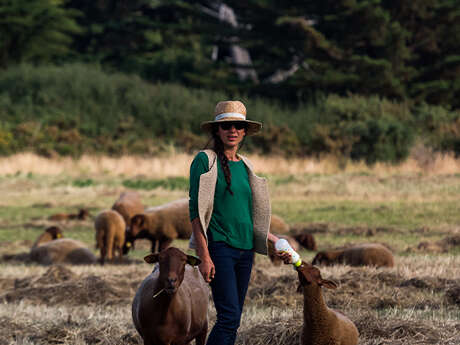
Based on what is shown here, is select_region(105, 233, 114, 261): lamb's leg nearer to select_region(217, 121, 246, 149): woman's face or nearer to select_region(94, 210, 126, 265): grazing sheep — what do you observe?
select_region(94, 210, 126, 265): grazing sheep

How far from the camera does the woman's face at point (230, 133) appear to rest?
237 inches

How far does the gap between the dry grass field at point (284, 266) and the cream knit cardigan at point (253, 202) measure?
54.4 inches

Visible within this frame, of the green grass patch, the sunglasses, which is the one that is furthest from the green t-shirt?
the green grass patch

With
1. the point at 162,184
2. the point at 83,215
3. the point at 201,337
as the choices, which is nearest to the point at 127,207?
the point at 83,215

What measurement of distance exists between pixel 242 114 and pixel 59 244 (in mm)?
9068

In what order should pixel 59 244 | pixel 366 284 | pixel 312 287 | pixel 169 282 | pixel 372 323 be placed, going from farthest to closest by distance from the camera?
1. pixel 59 244
2. pixel 366 284
3. pixel 372 323
4. pixel 312 287
5. pixel 169 282

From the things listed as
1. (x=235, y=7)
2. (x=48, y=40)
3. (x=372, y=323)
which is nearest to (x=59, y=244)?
(x=372, y=323)

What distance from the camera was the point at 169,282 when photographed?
5.55 m

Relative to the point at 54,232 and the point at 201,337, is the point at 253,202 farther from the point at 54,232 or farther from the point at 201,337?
the point at 54,232

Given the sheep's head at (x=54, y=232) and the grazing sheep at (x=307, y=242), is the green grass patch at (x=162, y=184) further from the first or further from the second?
the grazing sheep at (x=307, y=242)

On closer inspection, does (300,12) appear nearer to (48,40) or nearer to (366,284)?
(48,40)

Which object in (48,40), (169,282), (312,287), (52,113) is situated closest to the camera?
(169,282)

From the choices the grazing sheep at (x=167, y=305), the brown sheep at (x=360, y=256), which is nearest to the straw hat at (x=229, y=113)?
the grazing sheep at (x=167, y=305)

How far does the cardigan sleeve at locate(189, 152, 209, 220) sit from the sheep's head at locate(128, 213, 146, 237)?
Result: 8841 mm
